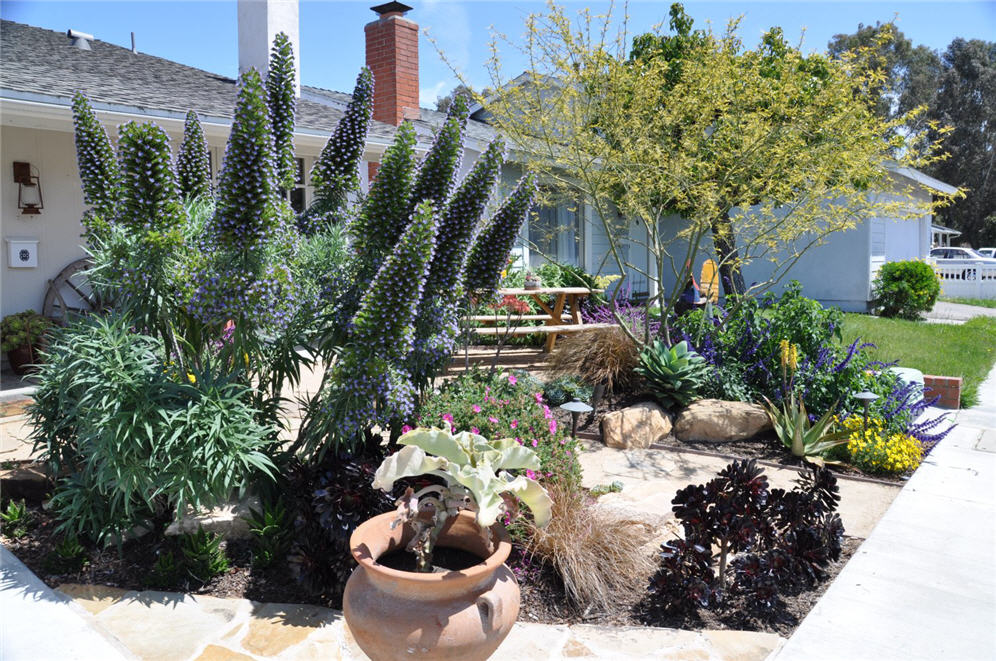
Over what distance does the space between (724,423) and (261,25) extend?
8087mm

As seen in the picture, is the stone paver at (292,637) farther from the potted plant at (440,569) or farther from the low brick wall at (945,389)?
the low brick wall at (945,389)

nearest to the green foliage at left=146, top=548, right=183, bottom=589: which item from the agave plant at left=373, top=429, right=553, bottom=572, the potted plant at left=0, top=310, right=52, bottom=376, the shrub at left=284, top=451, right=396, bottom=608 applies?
the shrub at left=284, top=451, right=396, bottom=608

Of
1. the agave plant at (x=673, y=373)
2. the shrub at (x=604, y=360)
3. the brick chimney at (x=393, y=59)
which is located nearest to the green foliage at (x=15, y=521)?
the shrub at (x=604, y=360)

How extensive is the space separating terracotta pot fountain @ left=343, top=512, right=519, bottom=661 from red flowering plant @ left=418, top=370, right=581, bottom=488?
46.9 inches

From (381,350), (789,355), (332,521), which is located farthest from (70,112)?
(789,355)

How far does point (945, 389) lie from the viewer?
7391 millimetres

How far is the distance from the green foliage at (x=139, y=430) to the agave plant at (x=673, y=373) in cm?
380

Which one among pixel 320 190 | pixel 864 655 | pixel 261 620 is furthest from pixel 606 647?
pixel 320 190

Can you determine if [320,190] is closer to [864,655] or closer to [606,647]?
[606,647]

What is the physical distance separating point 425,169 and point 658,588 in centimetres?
238

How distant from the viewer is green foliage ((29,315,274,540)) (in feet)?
10.4

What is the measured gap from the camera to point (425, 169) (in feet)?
12.1

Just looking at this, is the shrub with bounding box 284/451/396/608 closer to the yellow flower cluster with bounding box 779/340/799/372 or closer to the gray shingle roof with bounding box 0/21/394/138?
the yellow flower cluster with bounding box 779/340/799/372

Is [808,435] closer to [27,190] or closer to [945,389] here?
[945,389]
